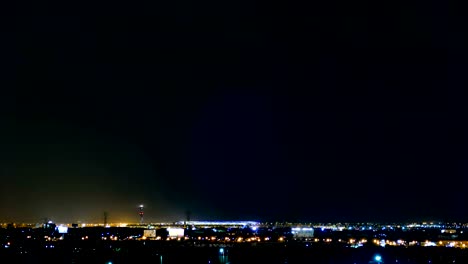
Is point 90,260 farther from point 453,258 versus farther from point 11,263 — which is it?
point 453,258

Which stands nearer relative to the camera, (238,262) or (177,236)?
(238,262)

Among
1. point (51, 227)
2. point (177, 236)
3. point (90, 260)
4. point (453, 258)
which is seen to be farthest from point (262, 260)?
point (51, 227)

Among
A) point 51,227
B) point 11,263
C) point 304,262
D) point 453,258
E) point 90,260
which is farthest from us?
point 51,227

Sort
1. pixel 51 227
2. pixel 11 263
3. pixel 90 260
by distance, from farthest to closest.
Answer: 1. pixel 51 227
2. pixel 90 260
3. pixel 11 263

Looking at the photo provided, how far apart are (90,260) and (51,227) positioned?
429 ft

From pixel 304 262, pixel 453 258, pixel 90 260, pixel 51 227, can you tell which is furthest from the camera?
pixel 51 227

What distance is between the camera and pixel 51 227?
198 meters

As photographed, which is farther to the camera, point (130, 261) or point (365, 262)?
point (365, 262)

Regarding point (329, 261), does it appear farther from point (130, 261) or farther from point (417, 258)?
point (130, 261)

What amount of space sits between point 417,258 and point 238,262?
2961cm

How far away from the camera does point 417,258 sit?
93125 mm

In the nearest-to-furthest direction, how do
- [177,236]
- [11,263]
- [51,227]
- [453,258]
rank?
[11,263] → [453,258] → [177,236] → [51,227]

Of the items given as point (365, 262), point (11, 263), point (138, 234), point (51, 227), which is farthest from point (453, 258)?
point (51, 227)

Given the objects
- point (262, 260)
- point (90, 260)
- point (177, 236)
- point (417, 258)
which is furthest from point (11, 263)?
point (177, 236)
